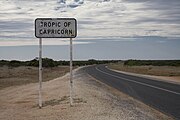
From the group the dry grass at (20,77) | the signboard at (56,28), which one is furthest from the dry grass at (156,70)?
the signboard at (56,28)

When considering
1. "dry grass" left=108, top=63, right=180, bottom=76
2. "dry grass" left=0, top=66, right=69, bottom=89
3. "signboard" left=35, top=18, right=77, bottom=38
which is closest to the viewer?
"signboard" left=35, top=18, right=77, bottom=38

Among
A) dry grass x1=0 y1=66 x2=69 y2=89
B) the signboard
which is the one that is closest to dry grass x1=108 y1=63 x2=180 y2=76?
dry grass x1=0 y1=66 x2=69 y2=89

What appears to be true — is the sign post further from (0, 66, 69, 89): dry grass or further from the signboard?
(0, 66, 69, 89): dry grass

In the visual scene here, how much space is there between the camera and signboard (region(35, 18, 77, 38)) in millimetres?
15648

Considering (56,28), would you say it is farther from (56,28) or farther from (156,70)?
(156,70)

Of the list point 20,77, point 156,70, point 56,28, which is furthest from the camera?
point 156,70

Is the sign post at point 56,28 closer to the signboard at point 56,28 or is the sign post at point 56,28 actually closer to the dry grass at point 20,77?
the signboard at point 56,28

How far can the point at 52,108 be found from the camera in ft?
51.8

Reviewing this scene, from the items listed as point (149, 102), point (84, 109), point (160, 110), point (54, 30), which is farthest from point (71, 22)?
point (149, 102)

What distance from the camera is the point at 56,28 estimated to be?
15656mm

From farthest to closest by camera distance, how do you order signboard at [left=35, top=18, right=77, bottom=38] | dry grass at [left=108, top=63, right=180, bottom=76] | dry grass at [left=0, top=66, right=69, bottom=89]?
dry grass at [left=108, top=63, right=180, bottom=76] → dry grass at [left=0, top=66, right=69, bottom=89] → signboard at [left=35, top=18, right=77, bottom=38]

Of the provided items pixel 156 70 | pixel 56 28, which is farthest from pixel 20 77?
pixel 56 28

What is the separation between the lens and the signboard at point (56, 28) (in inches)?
616

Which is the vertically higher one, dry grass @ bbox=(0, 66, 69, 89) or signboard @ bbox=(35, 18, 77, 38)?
signboard @ bbox=(35, 18, 77, 38)
